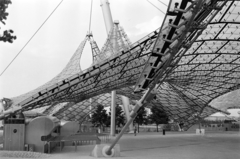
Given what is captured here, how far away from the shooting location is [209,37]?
1390 inches

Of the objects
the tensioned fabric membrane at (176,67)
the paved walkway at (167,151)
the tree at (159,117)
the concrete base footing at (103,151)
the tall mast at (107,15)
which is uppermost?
the tall mast at (107,15)

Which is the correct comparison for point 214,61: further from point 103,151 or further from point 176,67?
point 103,151

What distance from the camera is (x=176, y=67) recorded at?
46.4 m

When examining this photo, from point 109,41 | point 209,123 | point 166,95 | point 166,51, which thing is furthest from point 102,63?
point 209,123

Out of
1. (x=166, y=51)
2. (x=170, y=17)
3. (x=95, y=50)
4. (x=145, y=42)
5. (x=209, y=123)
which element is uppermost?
(x=95, y=50)

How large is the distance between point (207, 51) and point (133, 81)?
12238 millimetres

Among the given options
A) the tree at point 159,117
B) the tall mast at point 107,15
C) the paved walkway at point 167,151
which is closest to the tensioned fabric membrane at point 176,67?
the tall mast at point 107,15

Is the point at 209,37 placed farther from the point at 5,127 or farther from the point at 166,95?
the point at 166,95

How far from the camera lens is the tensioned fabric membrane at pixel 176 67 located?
1923 centimetres

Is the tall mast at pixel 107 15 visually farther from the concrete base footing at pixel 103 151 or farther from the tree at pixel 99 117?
the concrete base footing at pixel 103 151

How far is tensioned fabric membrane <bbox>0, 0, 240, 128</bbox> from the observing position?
63.1 ft

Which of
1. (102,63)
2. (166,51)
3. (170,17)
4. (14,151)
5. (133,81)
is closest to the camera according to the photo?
(170,17)

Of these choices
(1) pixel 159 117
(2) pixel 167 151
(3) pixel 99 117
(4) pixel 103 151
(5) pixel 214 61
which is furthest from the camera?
(1) pixel 159 117

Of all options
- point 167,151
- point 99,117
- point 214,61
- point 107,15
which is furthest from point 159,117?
point 167,151
